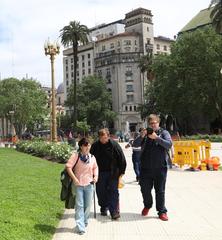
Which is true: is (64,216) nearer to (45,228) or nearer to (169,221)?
(45,228)

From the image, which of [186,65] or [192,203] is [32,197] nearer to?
[192,203]

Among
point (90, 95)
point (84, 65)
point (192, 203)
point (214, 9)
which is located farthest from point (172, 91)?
point (84, 65)

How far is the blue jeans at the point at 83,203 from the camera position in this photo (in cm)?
787

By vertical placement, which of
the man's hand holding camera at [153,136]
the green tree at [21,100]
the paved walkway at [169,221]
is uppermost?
the green tree at [21,100]

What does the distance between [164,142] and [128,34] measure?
113429mm

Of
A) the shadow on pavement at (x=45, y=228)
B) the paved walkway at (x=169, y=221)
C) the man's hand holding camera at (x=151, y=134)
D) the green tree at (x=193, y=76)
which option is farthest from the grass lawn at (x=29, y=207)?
the green tree at (x=193, y=76)

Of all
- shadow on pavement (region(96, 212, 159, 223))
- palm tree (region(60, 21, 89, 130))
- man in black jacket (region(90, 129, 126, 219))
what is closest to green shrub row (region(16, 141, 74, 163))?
shadow on pavement (region(96, 212, 159, 223))

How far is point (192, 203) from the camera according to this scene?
35.4 feet

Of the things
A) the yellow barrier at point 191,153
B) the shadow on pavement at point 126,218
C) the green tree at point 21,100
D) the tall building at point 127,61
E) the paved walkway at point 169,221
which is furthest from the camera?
the tall building at point 127,61

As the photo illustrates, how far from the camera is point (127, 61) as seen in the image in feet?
386

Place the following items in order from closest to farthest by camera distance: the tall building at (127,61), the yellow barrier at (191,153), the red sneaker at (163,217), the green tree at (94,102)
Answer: the red sneaker at (163,217), the yellow barrier at (191,153), the green tree at (94,102), the tall building at (127,61)

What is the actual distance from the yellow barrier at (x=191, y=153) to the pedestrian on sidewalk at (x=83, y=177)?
11793 millimetres

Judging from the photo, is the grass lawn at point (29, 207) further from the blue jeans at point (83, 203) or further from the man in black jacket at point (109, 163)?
the man in black jacket at point (109, 163)

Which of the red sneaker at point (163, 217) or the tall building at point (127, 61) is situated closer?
the red sneaker at point (163, 217)
